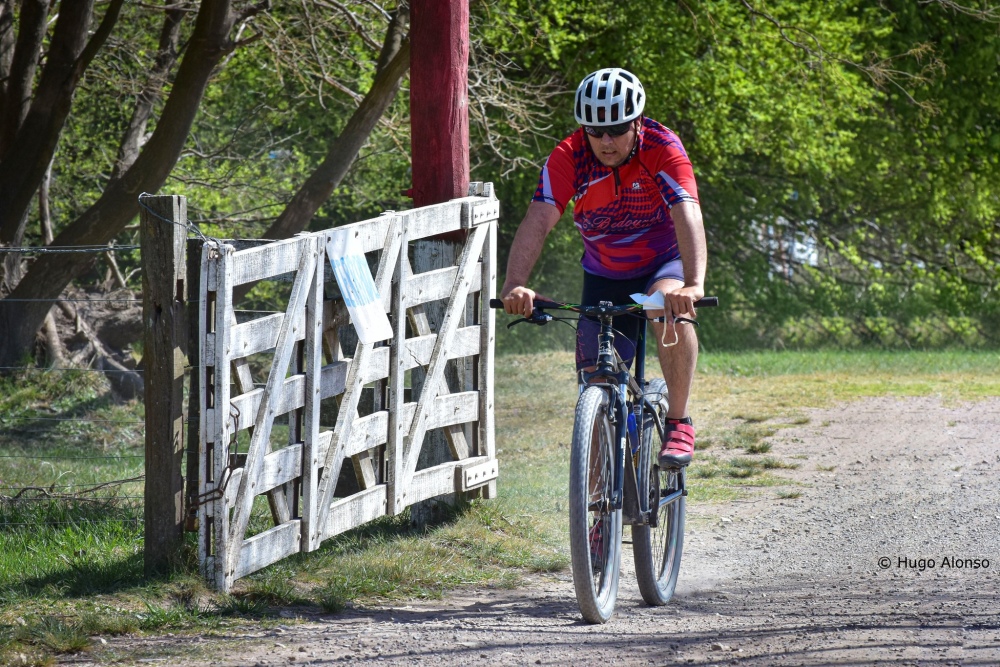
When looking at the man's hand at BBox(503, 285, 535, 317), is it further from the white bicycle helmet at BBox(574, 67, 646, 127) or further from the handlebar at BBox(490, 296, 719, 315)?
the white bicycle helmet at BBox(574, 67, 646, 127)

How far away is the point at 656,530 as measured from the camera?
18.0 feet

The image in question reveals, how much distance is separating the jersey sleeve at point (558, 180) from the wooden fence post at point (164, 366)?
59.0 inches

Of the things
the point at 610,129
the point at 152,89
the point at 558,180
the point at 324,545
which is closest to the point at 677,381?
the point at 558,180

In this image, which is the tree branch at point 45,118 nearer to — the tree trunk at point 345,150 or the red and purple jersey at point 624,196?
the tree trunk at point 345,150

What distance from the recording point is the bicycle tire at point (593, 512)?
14.7 ft

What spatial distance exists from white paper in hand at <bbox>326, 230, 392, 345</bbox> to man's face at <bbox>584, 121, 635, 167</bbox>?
1208mm

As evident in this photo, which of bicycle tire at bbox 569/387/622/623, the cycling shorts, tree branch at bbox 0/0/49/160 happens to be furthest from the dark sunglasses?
tree branch at bbox 0/0/49/160

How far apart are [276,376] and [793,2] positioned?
1294cm

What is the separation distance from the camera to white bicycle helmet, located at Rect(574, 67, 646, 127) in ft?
15.5

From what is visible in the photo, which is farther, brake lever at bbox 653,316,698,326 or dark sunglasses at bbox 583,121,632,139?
dark sunglasses at bbox 583,121,632,139

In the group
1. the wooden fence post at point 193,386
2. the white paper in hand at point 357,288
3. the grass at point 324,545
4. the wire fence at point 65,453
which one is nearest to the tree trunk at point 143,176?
the wire fence at point 65,453

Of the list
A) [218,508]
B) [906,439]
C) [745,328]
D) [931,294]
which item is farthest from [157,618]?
[931,294]

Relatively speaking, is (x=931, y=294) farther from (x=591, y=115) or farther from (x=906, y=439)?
(x=591, y=115)

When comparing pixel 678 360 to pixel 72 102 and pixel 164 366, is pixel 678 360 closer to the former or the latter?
pixel 164 366
